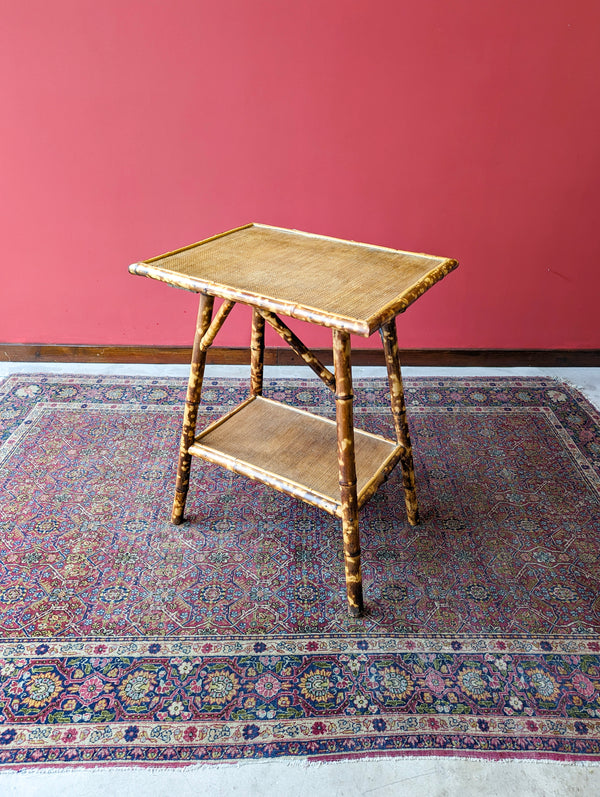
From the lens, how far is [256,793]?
1.33 m

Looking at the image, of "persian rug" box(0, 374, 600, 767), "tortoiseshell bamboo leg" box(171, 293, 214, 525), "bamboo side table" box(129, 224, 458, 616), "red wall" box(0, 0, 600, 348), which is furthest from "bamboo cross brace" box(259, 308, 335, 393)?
"red wall" box(0, 0, 600, 348)

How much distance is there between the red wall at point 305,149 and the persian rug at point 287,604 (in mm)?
659

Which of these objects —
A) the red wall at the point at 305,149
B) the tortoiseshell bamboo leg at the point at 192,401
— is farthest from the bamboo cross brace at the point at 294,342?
the red wall at the point at 305,149

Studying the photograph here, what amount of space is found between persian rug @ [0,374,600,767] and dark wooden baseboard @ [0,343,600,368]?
0.50 metres

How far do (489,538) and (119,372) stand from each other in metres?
1.91

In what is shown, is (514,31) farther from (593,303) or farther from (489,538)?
(489,538)

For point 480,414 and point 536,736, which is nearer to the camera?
point 536,736

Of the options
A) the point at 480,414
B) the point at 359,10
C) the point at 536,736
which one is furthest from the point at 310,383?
the point at 536,736

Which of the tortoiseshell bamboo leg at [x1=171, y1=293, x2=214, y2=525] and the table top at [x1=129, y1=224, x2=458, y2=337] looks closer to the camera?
the table top at [x1=129, y1=224, x2=458, y2=337]

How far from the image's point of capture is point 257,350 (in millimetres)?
2158

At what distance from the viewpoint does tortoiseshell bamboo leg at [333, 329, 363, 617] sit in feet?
4.79

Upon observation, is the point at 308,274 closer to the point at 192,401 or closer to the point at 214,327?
the point at 214,327

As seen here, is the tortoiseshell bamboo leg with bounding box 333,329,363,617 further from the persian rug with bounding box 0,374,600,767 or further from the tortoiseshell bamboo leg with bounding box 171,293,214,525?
the tortoiseshell bamboo leg with bounding box 171,293,214,525

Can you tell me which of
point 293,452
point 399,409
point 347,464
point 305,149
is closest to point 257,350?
point 293,452
